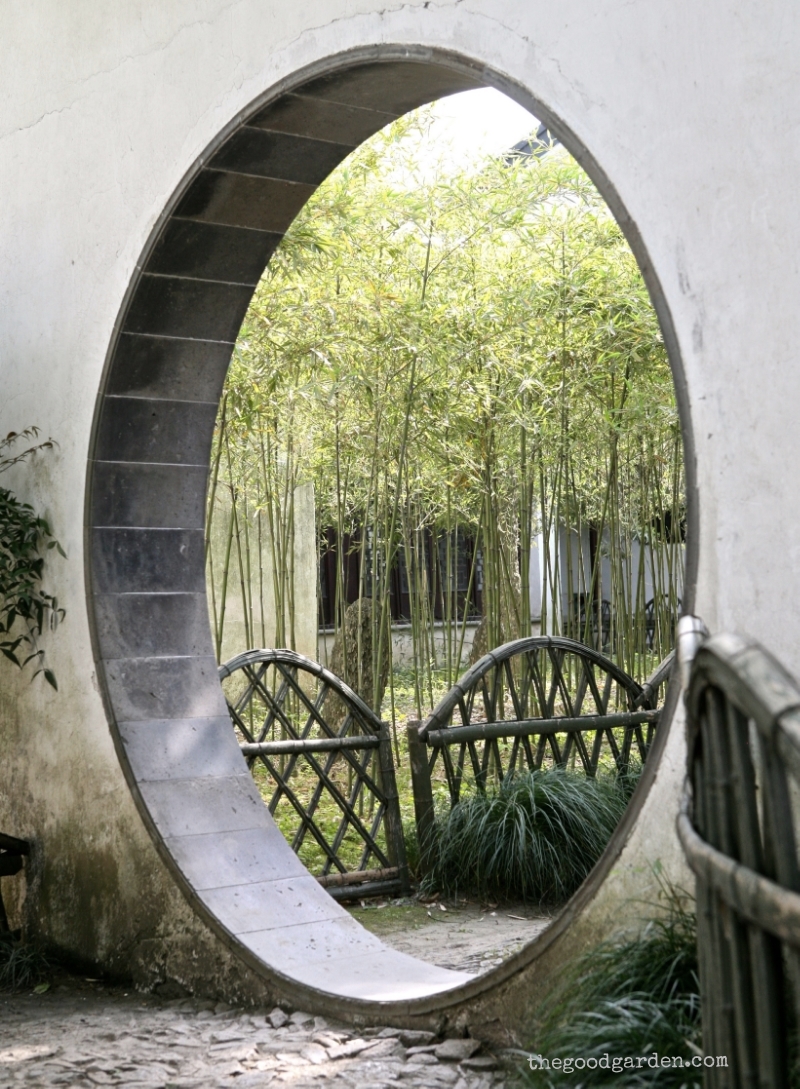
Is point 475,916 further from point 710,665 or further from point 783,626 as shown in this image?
point 710,665

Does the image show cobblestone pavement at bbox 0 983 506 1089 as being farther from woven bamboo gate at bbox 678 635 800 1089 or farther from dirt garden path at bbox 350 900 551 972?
woven bamboo gate at bbox 678 635 800 1089

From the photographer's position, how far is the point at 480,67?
2.70 meters

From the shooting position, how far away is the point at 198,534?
400 cm

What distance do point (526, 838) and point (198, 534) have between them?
1.83 meters

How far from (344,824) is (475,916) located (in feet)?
1.97

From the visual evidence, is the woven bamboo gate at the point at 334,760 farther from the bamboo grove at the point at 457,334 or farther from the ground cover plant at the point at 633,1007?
the ground cover plant at the point at 633,1007

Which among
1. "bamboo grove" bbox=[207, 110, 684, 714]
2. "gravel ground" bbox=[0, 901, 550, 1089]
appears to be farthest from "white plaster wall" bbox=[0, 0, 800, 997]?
"bamboo grove" bbox=[207, 110, 684, 714]

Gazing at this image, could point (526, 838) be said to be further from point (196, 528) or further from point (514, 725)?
point (196, 528)

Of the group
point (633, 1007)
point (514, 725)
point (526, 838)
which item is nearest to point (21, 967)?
point (526, 838)

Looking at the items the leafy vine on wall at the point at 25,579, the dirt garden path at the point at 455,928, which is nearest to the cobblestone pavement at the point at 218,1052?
the dirt garden path at the point at 455,928

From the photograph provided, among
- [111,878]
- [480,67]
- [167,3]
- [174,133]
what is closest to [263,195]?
[174,133]

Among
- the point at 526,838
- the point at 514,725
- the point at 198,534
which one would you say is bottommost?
the point at 526,838

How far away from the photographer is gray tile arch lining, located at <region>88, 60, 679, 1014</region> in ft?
11.0

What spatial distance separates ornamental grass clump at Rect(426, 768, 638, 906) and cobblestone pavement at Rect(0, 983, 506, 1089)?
68.5 inches
